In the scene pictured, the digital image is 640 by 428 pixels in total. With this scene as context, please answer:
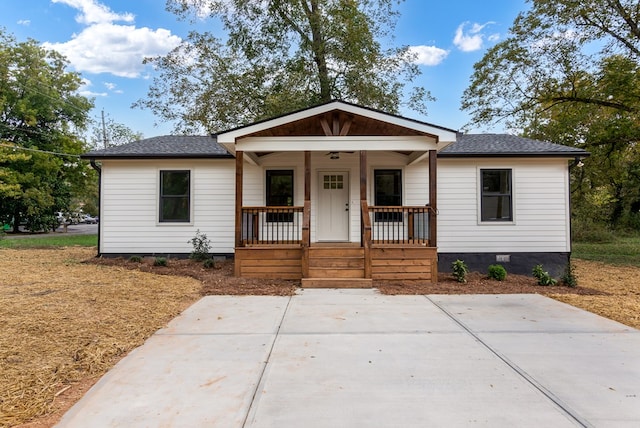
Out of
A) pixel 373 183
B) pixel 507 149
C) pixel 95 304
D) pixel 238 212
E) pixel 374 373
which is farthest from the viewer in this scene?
pixel 373 183

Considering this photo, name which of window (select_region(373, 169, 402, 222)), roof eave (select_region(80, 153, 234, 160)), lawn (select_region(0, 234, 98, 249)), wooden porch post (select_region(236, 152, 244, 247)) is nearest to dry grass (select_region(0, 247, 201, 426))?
wooden porch post (select_region(236, 152, 244, 247))

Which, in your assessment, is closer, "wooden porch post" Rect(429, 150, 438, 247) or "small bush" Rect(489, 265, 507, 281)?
"wooden porch post" Rect(429, 150, 438, 247)

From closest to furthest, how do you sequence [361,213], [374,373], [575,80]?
1. [374,373]
2. [361,213]
3. [575,80]

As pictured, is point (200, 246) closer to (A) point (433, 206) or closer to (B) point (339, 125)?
(B) point (339, 125)

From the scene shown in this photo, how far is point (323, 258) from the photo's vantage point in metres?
7.27

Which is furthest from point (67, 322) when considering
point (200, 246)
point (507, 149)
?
point (507, 149)

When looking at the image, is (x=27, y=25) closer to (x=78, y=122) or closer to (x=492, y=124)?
(x=78, y=122)

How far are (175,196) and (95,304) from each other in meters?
4.87

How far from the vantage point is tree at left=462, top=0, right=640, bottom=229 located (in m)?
11.6

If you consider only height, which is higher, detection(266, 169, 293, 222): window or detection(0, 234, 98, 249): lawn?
detection(266, 169, 293, 222): window

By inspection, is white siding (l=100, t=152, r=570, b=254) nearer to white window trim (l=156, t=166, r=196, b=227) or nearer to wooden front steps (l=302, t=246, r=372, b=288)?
white window trim (l=156, t=166, r=196, b=227)

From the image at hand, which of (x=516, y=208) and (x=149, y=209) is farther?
(x=149, y=209)

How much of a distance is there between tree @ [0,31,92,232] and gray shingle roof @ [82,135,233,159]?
1277 cm

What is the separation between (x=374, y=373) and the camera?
3.11 meters
